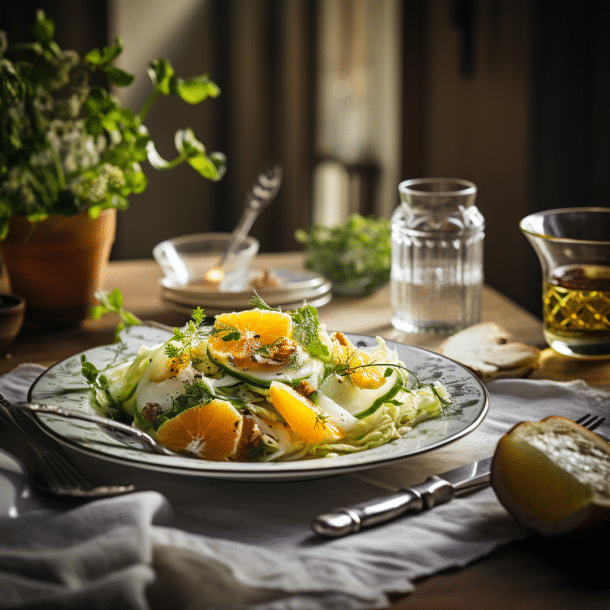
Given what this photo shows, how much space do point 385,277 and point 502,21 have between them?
5.10 ft

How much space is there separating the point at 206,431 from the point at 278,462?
100 mm

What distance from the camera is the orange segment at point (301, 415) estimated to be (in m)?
0.95

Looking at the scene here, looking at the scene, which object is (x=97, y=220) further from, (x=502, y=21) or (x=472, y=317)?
(x=502, y=21)

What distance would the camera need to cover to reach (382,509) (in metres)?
0.83

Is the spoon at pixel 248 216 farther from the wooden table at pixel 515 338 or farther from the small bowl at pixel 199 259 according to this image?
the wooden table at pixel 515 338

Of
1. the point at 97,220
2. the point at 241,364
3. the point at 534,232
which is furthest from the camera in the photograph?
the point at 97,220

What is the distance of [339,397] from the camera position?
3.46 feet

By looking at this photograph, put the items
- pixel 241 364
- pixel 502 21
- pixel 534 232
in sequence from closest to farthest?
pixel 241 364 → pixel 534 232 → pixel 502 21

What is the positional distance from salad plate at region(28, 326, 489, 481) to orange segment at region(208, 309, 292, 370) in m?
0.18

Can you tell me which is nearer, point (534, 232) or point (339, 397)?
point (339, 397)

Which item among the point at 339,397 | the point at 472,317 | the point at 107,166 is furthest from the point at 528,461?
the point at 107,166

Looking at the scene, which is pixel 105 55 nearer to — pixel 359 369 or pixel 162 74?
pixel 162 74

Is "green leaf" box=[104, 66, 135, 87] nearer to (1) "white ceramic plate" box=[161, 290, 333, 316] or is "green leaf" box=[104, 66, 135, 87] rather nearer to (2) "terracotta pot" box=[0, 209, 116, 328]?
(2) "terracotta pot" box=[0, 209, 116, 328]

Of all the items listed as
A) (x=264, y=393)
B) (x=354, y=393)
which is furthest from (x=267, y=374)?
(x=354, y=393)
